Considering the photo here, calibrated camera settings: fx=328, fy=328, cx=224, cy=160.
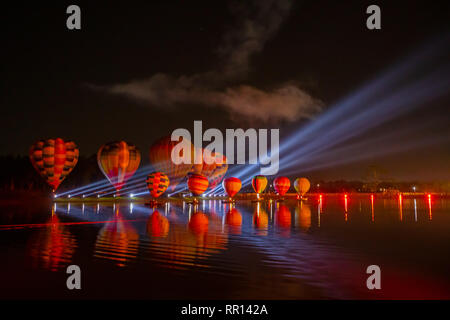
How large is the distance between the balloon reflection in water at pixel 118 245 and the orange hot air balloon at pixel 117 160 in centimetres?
2762

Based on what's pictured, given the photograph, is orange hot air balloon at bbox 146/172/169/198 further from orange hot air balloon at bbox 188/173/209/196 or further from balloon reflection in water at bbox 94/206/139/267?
balloon reflection in water at bbox 94/206/139/267

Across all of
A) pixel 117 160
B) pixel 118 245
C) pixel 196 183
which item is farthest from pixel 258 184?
pixel 118 245

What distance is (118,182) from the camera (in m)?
43.9

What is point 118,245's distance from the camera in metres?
11.8

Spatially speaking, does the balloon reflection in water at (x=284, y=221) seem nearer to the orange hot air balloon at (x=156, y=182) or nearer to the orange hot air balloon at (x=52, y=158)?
the orange hot air balloon at (x=156, y=182)

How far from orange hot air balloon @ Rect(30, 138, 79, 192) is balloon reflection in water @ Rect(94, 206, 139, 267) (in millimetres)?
28610

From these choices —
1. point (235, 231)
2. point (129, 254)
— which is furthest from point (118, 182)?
point (129, 254)

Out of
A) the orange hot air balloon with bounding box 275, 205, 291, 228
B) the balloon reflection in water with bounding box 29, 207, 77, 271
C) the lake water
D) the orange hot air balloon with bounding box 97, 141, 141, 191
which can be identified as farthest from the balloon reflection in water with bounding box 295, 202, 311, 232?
the orange hot air balloon with bounding box 97, 141, 141, 191

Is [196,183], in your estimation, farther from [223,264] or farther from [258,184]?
[223,264]

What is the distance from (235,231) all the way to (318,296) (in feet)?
31.3

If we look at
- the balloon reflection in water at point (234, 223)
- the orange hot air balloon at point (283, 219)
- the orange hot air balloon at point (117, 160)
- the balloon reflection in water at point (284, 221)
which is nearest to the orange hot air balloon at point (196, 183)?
the orange hot air balloon at point (117, 160)

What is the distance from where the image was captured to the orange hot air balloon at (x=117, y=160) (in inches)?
1672

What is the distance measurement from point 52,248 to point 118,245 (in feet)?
7.02
